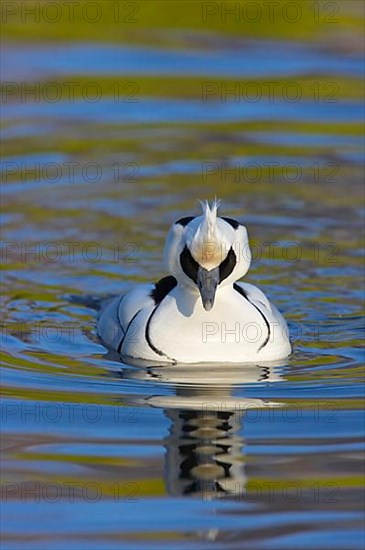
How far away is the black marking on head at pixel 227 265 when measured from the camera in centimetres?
1034

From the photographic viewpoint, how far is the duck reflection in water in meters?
8.34

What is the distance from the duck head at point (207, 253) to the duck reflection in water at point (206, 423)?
0.56 meters

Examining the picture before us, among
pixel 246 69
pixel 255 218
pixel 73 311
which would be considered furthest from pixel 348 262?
pixel 246 69

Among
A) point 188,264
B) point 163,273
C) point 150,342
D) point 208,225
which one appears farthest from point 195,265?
point 163,273

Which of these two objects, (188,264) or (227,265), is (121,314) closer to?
(188,264)

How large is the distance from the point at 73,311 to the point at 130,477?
421 centimetres

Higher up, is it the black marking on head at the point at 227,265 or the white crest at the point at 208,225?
the white crest at the point at 208,225

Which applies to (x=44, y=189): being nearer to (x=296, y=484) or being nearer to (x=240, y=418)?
(x=240, y=418)

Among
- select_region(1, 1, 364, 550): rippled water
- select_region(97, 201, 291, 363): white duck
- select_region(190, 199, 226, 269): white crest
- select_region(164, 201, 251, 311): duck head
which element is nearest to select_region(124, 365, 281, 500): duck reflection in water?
select_region(1, 1, 364, 550): rippled water

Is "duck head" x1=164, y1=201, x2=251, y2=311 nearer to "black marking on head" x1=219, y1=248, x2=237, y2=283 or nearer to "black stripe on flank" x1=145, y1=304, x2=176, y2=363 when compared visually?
"black marking on head" x1=219, y1=248, x2=237, y2=283

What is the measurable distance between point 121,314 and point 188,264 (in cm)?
120

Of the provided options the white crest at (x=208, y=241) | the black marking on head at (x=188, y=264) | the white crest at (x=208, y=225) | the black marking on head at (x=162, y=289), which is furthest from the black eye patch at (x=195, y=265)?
the black marking on head at (x=162, y=289)

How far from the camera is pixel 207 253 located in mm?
9992

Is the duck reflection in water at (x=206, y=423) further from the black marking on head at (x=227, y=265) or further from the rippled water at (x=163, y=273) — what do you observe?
the black marking on head at (x=227, y=265)
